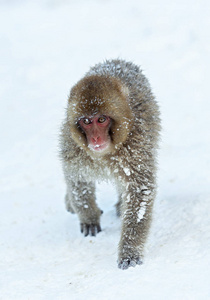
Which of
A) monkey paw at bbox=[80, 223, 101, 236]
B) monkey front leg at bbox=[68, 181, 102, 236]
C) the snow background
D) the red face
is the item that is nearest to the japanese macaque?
the red face

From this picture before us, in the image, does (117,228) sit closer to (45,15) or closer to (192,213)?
(192,213)

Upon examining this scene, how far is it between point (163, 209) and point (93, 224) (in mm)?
896

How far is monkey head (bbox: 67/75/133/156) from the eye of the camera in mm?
4168

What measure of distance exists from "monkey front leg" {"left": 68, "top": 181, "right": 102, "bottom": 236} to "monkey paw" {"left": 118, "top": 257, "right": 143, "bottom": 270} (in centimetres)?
120

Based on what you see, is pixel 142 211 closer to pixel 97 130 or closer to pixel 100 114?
pixel 97 130

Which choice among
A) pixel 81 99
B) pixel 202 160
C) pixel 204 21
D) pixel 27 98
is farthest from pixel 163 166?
pixel 204 21

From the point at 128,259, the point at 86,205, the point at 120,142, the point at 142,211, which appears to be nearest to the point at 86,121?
the point at 120,142

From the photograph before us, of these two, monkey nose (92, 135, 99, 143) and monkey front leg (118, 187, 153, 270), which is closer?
monkey nose (92, 135, 99, 143)

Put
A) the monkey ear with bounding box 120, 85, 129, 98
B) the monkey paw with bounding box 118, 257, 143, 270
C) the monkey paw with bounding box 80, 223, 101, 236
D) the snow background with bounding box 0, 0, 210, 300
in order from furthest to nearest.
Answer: the monkey paw with bounding box 80, 223, 101, 236 < the monkey ear with bounding box 120, 85, 129, 98 < the monkey paw with bounding box 118, 257, 143, 270 < the snow background with bounding box 0, 0, 210, 300

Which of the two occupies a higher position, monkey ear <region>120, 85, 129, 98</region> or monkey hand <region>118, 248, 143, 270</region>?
monkey ear <region>120, 85, 129, 98</region>

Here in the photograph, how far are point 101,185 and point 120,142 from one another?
227 centimetres

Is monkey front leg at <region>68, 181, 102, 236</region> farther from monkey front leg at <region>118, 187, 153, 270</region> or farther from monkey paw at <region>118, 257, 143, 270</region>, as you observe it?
monkey paw at <region>118, 257, 143, 270</region>

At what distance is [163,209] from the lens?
555 cm

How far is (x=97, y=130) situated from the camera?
423 cm
